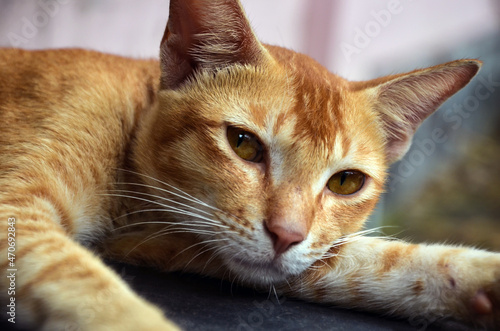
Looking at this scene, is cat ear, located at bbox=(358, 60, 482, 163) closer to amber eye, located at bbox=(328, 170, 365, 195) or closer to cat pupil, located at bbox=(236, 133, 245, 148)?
amber eye, located at bbox=(328, 170, 365, 195)

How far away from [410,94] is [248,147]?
48cm

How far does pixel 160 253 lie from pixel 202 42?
504 mm

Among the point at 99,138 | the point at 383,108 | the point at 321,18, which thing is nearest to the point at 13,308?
the point at 99,138

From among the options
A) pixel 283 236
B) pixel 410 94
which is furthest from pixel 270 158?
pixel 410 94

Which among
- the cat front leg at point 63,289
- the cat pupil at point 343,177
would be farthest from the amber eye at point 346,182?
the cat front leg at point 63,289

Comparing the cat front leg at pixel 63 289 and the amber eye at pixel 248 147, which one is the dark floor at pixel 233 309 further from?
the amber eye at pixel 248 147

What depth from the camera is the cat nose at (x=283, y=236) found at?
2.72ft

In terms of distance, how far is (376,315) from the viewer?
3.26 ft

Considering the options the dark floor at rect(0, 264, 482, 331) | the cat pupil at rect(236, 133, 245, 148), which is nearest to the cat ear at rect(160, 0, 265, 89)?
the cat pupil at rect(236, 133, 245, 148)

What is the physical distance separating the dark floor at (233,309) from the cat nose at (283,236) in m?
0.13

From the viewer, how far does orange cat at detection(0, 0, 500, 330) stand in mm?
872

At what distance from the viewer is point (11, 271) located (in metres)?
0.76

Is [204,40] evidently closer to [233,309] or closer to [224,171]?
[224,171]

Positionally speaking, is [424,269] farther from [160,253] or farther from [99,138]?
[99,138]
